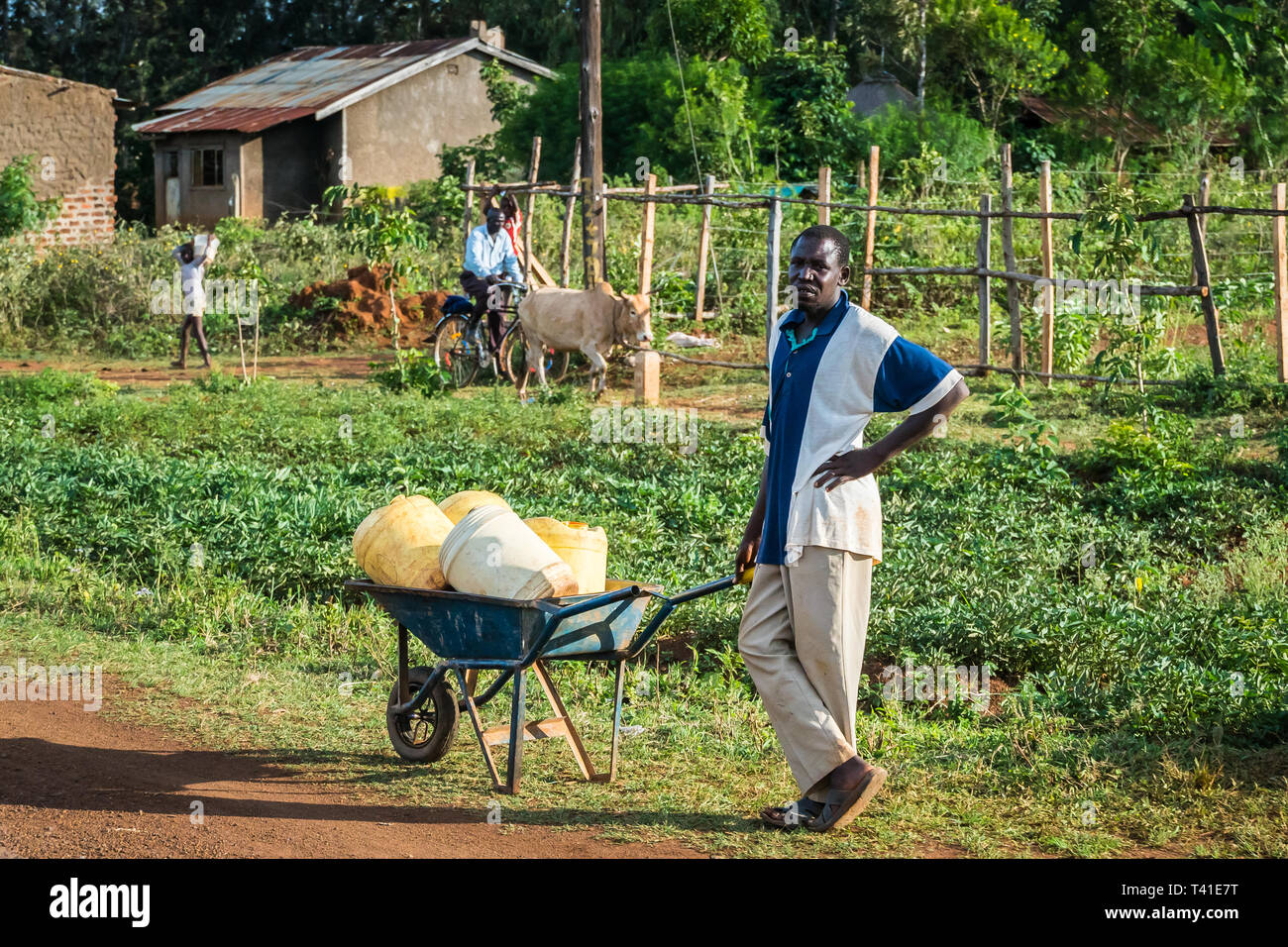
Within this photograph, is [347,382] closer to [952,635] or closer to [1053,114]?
[952,635]

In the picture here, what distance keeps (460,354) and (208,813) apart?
1079cm

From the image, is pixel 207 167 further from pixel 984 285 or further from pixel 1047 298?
pixel 1047 298

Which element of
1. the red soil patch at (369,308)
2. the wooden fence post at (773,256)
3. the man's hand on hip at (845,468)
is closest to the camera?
the man's hand on hip at (845,468)

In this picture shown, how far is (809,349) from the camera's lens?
4398mm

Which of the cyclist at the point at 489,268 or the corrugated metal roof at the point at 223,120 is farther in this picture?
the corrugated metal roof at the point at 223,120

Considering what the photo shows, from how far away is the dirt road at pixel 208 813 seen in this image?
430 cm

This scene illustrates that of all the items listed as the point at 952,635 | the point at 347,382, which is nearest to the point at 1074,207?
the point at 347,382

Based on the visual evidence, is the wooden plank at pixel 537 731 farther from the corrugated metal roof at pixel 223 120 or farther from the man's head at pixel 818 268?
the corrugated metal roof at pixel 223 120

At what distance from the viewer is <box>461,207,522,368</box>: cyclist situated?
589 inches

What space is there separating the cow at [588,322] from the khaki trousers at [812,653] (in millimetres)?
9517

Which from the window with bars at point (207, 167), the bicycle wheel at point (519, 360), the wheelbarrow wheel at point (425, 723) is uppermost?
the window with bars at point (207, 167)

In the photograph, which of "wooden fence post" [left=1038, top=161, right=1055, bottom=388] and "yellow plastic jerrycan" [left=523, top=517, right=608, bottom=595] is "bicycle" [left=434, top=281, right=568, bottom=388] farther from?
"yellow plastic jerrycan" [left=523, top=517, right=608, bottom=595]

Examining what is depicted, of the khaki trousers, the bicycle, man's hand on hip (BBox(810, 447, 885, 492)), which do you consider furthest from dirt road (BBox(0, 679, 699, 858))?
the bicycle

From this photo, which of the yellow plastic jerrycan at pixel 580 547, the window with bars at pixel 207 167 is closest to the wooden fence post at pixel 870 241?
the yellow plastic jerrycan at pixel 580 547
